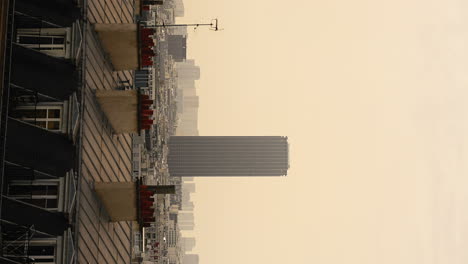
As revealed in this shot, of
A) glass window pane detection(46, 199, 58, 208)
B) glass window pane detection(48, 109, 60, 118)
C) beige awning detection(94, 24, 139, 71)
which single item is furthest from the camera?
beige awning detection(94, 24, 139, 71)

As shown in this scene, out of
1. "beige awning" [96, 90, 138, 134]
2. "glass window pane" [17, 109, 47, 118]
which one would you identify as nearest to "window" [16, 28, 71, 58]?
"glass window pane" [17, 109, 47, 118]

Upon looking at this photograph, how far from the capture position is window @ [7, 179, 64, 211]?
31359mm

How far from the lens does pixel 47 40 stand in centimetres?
3441

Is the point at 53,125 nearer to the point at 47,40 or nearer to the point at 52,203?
the point at 52,203

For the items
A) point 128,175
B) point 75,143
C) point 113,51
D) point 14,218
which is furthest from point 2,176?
point 128,175

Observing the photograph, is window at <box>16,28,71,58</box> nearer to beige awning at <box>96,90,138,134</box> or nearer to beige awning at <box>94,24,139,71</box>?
beige awning at <box>96,90,138,134</box>

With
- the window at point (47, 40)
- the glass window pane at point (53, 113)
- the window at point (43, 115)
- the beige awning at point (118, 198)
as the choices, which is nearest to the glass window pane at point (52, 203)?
the window at point (43, 115)

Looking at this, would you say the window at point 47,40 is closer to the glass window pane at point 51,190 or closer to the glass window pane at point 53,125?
the glass window pane at point 53,125

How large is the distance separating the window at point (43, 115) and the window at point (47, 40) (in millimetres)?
2817

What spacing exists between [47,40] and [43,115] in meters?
4.05

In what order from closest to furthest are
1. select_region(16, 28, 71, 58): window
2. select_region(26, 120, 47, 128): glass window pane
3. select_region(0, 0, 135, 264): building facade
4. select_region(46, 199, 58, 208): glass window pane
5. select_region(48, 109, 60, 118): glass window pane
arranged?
select_region(0, 0, 135, 264): building facade, select_region(46, 199, 58, 208): glass window pane, select_region(26, 120, 47, 128): glass window pane, select_region(48, 109, 60, 118): glass window pane, select_region(16, 28, 71, 58): window

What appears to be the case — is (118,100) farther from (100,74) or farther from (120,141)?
(120,141)

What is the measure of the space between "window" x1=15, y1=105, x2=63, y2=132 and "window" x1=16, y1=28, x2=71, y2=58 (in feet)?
9.24

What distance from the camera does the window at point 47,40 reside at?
112ft
